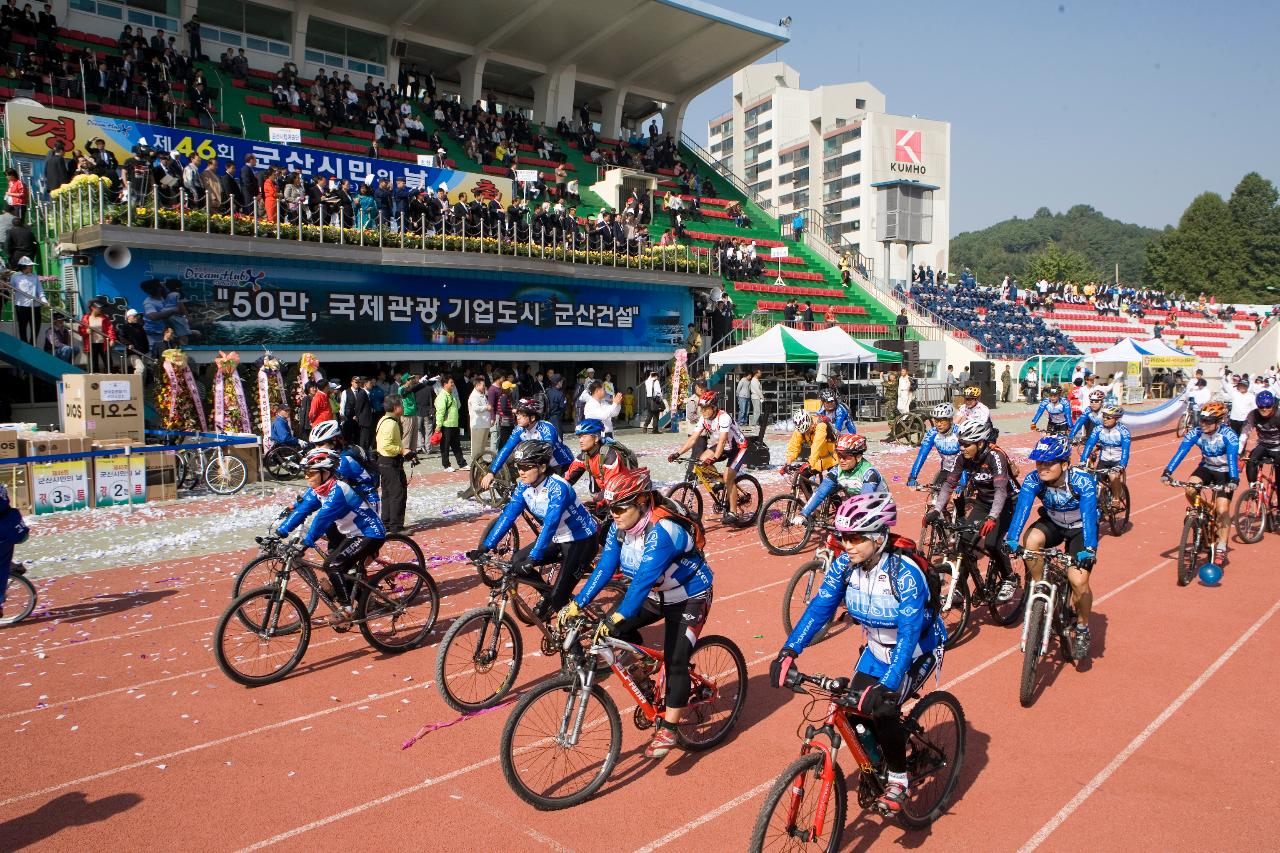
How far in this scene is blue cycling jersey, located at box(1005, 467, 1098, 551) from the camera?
6938 mm

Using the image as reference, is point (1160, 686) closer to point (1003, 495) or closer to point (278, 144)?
point (1003, 495)

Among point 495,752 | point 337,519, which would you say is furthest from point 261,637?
point 495,752

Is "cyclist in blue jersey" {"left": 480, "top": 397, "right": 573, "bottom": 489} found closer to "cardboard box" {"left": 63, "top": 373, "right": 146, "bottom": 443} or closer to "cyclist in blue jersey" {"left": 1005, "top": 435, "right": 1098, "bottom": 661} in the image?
"cyclist in blue jersey" {"left": 1005, "top": 435, "right": 1098, "bottom": 661}

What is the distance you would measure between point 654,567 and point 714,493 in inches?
Result: 262

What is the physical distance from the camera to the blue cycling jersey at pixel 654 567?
515 cm

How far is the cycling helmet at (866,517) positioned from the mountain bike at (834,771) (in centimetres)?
76

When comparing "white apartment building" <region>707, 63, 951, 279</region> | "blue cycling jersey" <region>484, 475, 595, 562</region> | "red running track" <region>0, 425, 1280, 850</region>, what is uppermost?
"white apartment building" <region>707, 63, 951, 279</region>

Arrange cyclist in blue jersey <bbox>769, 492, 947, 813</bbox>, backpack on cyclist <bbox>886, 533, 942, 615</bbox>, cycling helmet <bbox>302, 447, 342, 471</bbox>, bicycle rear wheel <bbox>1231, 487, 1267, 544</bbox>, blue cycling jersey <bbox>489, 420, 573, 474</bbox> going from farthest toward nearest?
bicycle rear wheel <bbox>1231, 487, 1267, 544</bbox>, blue cycling jersey <bbox>489, 420, 573, 474</bbox>, cycling helmet <bbox>302, 447, 342, 471</bbox>, backpack on cyclist <bbox>886, 533, 942, 615</bbox>, cyclist in blue jersey <bbox>769, 492, 947, 813</bbox>

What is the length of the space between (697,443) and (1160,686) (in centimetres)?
624

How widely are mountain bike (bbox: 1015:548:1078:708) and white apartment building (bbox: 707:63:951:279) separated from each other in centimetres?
7270

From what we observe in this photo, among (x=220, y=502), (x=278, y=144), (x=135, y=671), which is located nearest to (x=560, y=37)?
(x=278, y=144)

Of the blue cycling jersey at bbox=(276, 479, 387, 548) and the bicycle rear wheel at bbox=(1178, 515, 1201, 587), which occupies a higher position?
the blue cycling jersey at bbox=(276, 479, 387, 548)

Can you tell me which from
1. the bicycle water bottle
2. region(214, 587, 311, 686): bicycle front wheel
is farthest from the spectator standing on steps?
the bicycle water bottle

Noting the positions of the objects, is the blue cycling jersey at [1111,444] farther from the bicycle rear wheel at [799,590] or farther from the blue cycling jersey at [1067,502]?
the bicycle rear wheel at [799,590]
